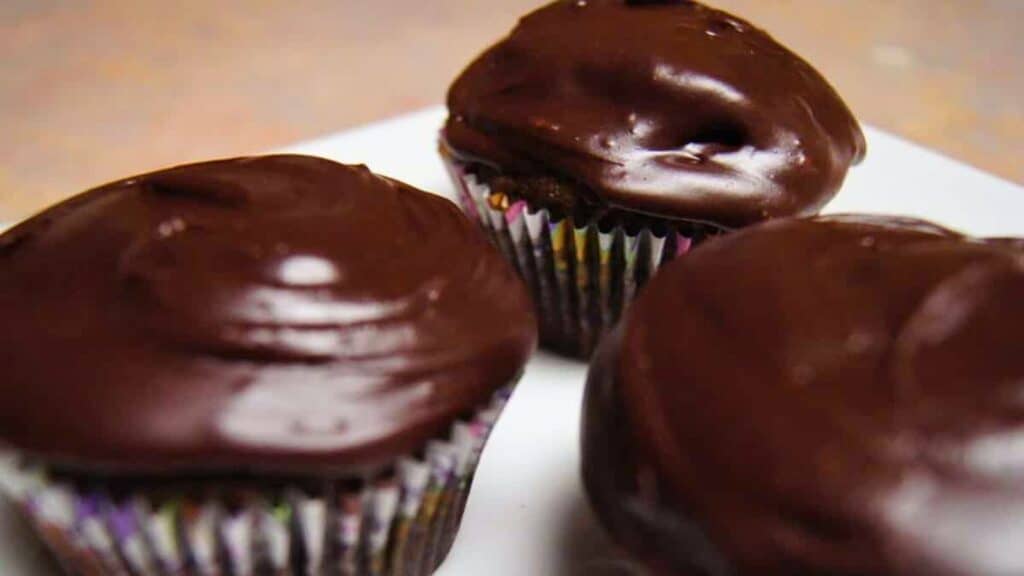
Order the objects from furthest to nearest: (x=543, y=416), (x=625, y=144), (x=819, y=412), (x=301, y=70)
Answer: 1. (x=301, y=70)
2. (x=543, y=416)
3. (x=625, y=144)
4. (x=819, y=412)

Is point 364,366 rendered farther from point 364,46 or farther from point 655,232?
point 364,46

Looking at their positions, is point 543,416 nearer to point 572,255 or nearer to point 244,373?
point 572,255

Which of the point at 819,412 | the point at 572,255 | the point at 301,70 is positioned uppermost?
the point at 819,412

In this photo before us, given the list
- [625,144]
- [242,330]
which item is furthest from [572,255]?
[242,330]

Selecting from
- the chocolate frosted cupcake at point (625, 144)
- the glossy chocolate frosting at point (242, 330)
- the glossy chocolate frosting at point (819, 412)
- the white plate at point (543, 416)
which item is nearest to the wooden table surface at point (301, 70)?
the white plate at point (543, 416)

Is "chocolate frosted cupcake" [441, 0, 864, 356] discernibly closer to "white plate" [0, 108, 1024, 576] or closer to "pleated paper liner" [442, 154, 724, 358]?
"pleated paper liner" [442, 154, 724, 358]

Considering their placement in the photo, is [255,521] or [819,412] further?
[255,521]

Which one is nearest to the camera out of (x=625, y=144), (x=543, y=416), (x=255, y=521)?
(x=255, y=521)

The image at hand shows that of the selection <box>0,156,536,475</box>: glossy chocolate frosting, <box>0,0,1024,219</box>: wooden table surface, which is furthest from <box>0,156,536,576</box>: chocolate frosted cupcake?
<box>0,0,1024,219</box>: wooden table surface
